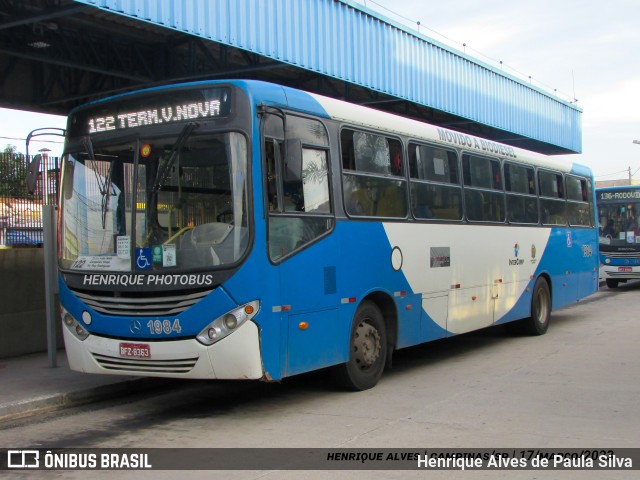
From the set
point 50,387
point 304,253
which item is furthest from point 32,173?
point 304,253

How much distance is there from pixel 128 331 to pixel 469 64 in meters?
14.5

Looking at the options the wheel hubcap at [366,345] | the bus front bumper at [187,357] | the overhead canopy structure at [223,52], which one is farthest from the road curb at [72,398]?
the overhead canopy structure at [223,52]

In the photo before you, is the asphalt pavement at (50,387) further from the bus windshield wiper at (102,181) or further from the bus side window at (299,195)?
the bus side window at (299,195)

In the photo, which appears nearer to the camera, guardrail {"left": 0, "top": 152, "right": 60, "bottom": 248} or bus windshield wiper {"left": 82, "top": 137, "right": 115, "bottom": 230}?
bus windshield wiper {"left": 82, "top": 137, "right": 115, "bottom": 230}

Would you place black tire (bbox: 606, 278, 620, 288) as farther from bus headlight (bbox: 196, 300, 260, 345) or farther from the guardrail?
bus headlight (bbox: 196, 300, 260, 345)

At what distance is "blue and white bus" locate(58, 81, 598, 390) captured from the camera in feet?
21.2

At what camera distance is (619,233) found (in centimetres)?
2306

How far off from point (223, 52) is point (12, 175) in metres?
4.18

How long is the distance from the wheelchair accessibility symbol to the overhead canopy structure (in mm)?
4160

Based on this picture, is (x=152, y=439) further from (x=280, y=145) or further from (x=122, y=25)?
(x=122, y=25)

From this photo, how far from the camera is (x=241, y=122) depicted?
21.6ft

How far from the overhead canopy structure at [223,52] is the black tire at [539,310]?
5470mm

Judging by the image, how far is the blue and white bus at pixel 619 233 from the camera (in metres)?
22.5

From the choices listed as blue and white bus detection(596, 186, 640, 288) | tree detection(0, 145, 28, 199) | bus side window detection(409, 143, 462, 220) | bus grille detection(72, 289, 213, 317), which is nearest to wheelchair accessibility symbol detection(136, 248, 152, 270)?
bus grille detection(72, 289, 213, 317)
